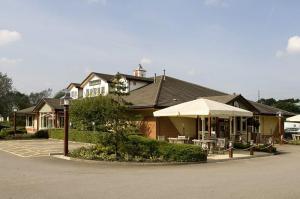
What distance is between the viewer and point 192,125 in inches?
1300

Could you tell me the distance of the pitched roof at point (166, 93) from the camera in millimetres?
32094

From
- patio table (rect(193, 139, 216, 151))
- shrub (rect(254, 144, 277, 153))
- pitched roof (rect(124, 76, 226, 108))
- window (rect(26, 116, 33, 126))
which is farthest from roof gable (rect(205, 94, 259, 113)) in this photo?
window (rect(26, 116, 33, 126))

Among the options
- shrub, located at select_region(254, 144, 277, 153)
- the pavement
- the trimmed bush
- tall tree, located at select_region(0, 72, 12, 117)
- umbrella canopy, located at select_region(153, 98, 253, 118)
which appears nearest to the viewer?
the pavement

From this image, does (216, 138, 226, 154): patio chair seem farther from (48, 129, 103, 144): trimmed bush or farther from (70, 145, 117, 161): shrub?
(48, 129, 103, 144): trimmed bush

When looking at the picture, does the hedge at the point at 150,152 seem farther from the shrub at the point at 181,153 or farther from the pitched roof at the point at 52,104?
the pitched roof at the point at 52,104

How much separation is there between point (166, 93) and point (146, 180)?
22155mm

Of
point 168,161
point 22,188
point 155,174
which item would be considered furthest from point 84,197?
point 168,161

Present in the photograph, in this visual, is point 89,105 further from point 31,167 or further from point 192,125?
point 31,167

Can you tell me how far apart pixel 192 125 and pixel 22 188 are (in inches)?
900

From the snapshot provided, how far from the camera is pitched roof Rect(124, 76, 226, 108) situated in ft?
105

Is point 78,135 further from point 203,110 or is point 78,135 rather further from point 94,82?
point 203,110

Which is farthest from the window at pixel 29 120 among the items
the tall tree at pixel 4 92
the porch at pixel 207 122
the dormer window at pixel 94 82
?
the porch at pixel 207 122

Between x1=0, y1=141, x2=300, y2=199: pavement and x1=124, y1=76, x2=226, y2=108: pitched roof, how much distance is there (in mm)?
13882

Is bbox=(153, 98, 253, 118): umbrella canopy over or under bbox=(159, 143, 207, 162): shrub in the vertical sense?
over
